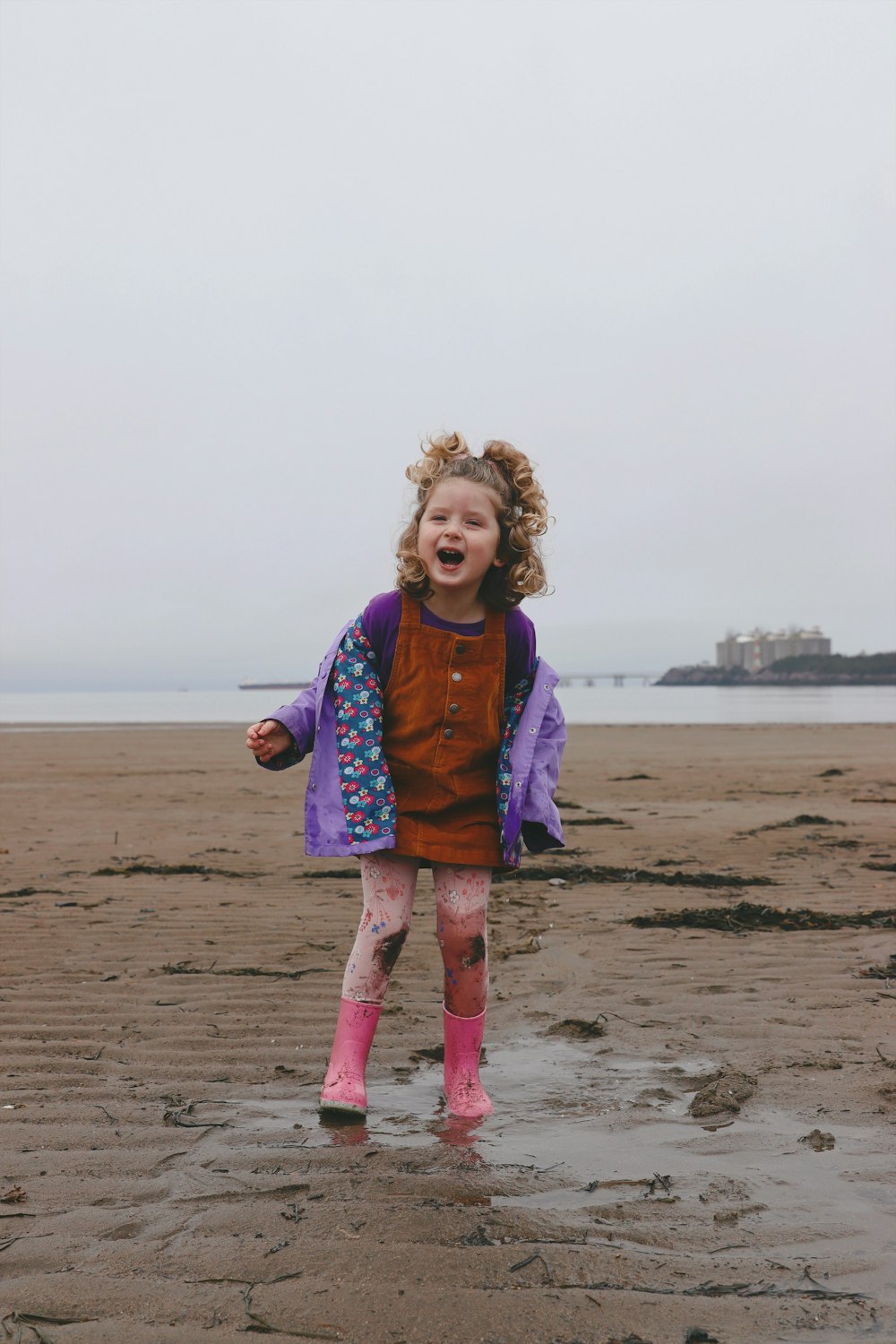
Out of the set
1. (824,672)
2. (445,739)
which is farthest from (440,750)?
(824,672)

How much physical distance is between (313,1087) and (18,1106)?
837 millimetres

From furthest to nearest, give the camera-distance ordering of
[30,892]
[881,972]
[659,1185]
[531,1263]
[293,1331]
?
[30,892]
[881,972]
[659,1185]
[531,1263]
[293,1331]

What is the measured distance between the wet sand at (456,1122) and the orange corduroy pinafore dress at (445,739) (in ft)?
2.59

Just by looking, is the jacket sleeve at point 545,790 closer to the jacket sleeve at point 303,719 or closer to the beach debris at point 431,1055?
the jacket sleeve at point 303,719

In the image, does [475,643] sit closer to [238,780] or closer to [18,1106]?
[18,1106]

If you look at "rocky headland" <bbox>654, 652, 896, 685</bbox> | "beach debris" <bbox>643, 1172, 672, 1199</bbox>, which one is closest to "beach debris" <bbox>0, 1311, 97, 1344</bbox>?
"beach debris" <bbox>643, 1172, 672, 1199</bbox>

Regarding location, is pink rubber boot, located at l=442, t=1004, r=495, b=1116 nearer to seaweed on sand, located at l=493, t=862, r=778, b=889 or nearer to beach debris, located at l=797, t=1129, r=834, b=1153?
beach debris, located at l=797, t=1129, r=834, b=1153

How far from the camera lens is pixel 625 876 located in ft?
21.9

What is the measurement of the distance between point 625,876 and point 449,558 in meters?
4.02

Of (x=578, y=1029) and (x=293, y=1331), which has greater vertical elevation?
(x=293, y=1331)

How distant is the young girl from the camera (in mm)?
3100

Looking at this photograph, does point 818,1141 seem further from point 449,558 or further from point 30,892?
point 30,892

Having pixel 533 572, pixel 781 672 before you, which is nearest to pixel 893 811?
pixel 533 572

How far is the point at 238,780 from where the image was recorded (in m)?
13.6
